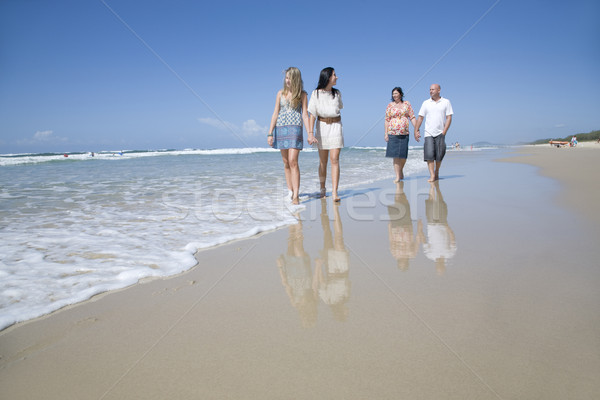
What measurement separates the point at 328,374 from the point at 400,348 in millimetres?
318

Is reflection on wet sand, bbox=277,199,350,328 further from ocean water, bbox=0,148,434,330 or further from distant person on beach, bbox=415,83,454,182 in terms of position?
distant person on beach, bbox=415,83,454,182

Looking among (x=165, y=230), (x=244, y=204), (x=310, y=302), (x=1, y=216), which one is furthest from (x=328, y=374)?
(x=1, y=216)

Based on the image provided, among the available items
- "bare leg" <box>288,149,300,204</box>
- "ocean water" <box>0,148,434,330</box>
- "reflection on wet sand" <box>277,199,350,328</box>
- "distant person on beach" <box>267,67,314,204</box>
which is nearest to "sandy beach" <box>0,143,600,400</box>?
"reflection on wet sand" <box>277,199,350,328</box>

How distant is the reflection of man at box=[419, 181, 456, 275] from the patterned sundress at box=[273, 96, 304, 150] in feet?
6.74

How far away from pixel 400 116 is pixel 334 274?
534 cm

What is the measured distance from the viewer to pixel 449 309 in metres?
1.60

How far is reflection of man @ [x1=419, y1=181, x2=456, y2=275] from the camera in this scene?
2.36 meters

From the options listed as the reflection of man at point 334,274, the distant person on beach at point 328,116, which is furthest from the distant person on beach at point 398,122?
the reflection of man at point 334,274

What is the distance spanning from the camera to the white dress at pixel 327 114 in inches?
198

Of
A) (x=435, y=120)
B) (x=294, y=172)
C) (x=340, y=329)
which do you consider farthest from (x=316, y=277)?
(x=435, y=120)

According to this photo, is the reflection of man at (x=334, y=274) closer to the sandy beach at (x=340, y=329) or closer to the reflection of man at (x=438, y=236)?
the sandy beach at (x=340, y=329)

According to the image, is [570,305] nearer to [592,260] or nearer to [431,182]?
[592,260]

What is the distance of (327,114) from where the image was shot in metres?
5.09

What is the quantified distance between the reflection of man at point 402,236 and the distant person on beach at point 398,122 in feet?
8.06
